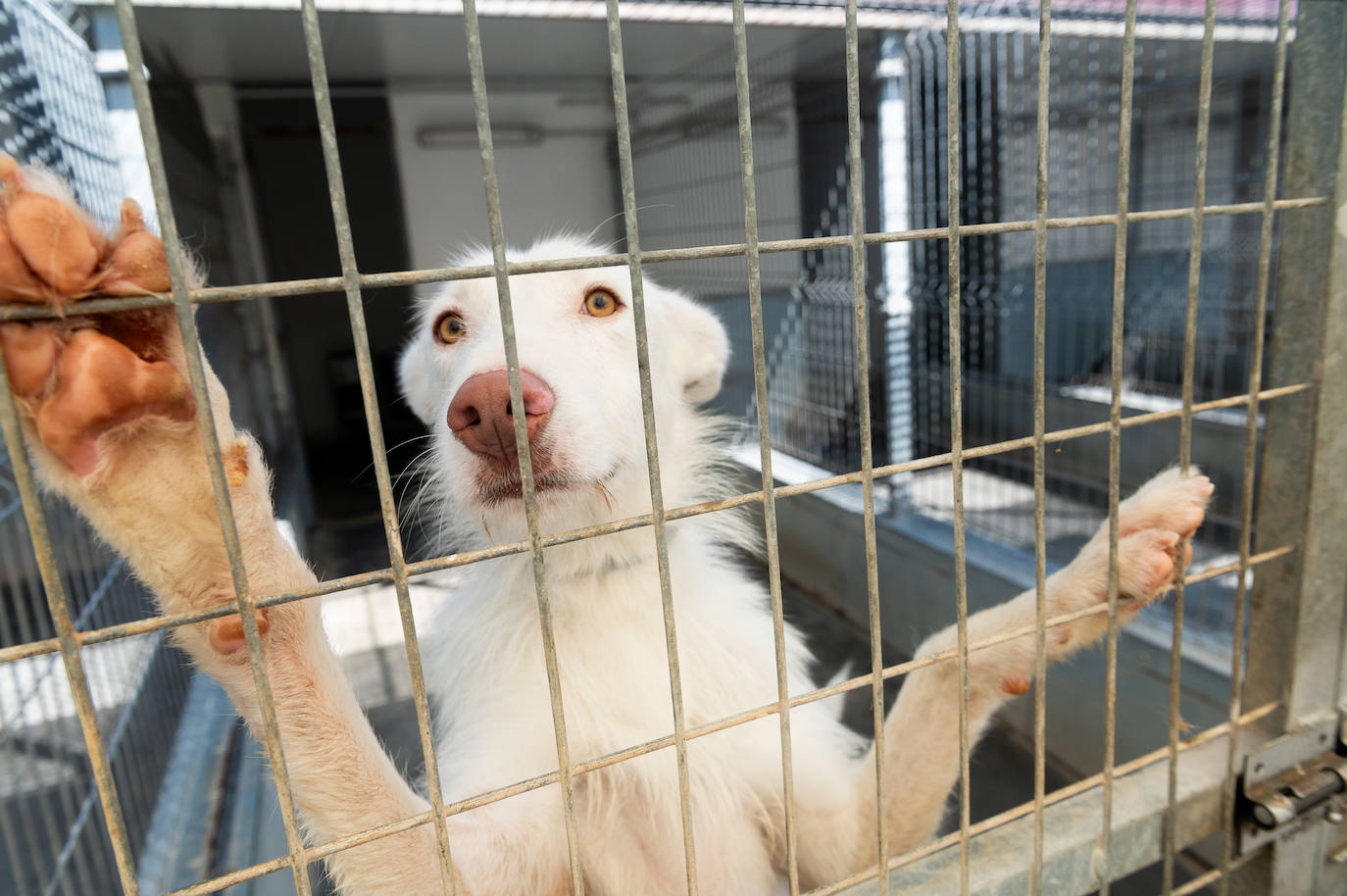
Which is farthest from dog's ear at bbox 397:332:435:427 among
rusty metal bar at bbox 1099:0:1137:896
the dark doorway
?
the dark doorway

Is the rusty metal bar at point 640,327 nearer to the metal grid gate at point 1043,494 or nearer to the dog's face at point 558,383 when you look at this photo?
the metal grid gate at point 1043,494

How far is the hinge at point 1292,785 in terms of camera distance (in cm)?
109

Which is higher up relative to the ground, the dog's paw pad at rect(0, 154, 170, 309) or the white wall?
the white wall

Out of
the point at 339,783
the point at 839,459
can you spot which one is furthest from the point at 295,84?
the point at 339,783

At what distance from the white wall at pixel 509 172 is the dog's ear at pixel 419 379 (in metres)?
5.94

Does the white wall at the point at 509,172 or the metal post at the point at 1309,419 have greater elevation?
the white wall at the point at 509,172

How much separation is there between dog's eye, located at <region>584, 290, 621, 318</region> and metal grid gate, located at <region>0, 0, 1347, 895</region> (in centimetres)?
47

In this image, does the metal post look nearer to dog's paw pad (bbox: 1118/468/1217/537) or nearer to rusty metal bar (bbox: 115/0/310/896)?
dog's paw pad (bbox: 1118/468/1217/537)

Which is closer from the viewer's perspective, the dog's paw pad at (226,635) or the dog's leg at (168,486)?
the dog's leg at (168,486)

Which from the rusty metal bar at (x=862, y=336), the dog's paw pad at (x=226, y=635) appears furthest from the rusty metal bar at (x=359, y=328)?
the rusty metal bar at (x=862, y=336)

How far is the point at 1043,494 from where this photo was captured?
794 millimetres

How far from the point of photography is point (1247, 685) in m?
1.20

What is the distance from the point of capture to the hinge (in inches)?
42.9

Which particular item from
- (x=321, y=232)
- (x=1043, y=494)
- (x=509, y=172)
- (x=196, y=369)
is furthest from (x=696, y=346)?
(x=321, y=232)
